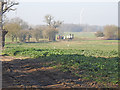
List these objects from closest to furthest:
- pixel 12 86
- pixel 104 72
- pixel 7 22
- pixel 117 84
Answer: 1. pixel 12 86
2. pixel 117 84
3. pixel 104 72
4. pixel 7 22

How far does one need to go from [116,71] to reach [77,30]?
6914 centimetres

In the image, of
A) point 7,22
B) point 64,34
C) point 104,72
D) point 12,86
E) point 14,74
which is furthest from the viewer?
point 64,34

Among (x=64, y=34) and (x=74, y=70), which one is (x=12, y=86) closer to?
(x=74, y=70)

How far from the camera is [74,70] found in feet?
40.7

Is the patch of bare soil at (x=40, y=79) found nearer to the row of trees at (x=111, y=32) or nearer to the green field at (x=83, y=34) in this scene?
the green field at (x=83, y=34)

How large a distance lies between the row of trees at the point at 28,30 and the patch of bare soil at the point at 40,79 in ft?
68.7

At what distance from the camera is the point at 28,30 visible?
5469cm

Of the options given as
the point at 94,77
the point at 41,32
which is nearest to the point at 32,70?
the point at 94,77

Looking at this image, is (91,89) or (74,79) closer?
(91,89)

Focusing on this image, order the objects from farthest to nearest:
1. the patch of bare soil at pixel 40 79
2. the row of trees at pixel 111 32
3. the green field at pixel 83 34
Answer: the green field at pixel 83 34, the row of trees at pixel 111 32, the patch of bare soil at pixel 40 79

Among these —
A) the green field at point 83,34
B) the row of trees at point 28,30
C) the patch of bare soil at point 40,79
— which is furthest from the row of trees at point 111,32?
the patch of bare soil at point 40,79

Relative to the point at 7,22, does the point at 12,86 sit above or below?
below

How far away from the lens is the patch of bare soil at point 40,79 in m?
9.30

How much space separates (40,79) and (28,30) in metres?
45.1
